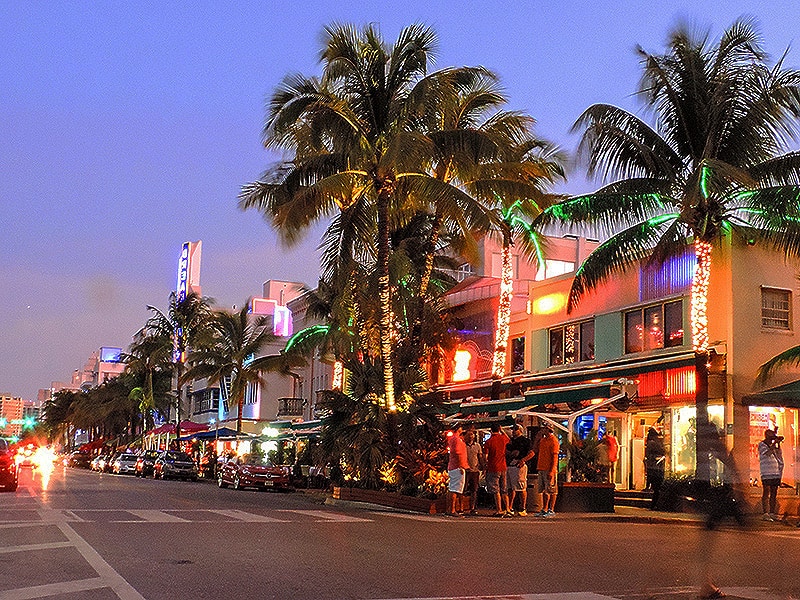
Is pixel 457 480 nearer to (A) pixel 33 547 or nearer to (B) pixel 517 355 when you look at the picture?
(A) pixel 33 547

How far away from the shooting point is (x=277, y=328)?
7331cm

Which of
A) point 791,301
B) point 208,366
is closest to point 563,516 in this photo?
point 791,301

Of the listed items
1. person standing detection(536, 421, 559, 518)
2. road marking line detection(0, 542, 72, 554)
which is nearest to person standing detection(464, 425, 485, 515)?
person standing detection(536, 421, 559, 518)

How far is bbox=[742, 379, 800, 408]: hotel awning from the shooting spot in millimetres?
23000

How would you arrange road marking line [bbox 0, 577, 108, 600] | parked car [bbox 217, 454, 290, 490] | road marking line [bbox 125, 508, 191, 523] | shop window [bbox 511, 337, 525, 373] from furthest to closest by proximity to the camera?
parked car [bbox 217, 454, 290, 490], shop window [bbox 511, 337, 525, 373], road marking line [bbox 125, 508, 191, 523], road marking line [bbox 0, 577, 108, 600]

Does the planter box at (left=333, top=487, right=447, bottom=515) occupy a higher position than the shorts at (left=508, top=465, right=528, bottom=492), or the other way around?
the shorts at (left=508, top=465, right=528, bottom=492)

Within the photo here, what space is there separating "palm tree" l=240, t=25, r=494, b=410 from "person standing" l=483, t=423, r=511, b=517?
A: 201 inches

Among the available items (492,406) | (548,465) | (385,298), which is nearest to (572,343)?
(492,406)

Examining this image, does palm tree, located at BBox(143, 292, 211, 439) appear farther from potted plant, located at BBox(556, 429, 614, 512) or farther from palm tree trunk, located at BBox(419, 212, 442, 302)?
potted plant, located at BBox(556, 429, 614, 512)

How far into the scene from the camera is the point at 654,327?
2773 cm

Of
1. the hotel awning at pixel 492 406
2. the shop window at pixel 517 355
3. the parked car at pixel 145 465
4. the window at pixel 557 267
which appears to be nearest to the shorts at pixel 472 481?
the hotel awning at pixel 492 406

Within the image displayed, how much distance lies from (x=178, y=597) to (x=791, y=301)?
70.6 ft

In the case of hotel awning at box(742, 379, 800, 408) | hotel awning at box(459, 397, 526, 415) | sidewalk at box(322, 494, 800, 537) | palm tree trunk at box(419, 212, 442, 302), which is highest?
palm tree trunk at box(419, 212, 442, 302)

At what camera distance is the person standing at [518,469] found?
20859 millimetres
